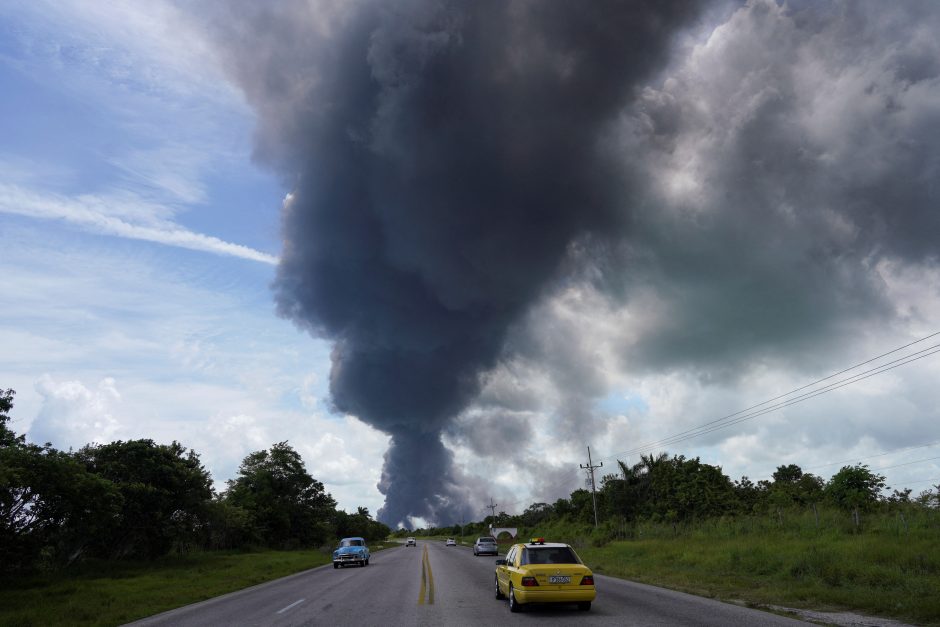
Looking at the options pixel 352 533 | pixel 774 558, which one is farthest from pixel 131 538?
pixel 352 533

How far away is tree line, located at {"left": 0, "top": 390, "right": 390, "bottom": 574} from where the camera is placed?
79.6 ft

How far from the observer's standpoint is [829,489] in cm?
3450

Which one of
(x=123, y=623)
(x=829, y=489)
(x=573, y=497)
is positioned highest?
(x=573, y=497)

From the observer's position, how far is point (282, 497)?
7344 cm

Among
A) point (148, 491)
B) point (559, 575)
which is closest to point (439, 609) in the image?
point (559, 575)

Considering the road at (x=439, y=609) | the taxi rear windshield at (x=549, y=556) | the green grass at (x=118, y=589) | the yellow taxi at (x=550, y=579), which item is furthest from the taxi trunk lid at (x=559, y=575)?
the green grass at (x=118, y=589)

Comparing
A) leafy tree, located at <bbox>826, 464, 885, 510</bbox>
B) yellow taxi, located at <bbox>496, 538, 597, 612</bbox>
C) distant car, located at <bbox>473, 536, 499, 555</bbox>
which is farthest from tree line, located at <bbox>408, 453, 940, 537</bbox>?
yellow taxi, located at <bbox>496, 538, 597, 612</bbox>

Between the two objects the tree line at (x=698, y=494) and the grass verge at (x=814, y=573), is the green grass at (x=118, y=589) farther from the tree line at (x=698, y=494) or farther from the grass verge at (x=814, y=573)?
the tree line at (x=698, y=494)

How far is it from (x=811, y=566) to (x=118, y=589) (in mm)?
24826

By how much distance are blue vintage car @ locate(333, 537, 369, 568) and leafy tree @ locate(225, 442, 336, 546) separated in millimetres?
31721

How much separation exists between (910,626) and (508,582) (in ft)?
25.3

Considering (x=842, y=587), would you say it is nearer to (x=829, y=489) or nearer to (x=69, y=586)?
(x=829, y=489)

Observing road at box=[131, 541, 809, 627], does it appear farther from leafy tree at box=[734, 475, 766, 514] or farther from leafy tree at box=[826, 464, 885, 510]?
leafy tree at box=[734, 475, 766, 514]

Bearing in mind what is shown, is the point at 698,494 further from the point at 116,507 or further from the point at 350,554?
the point at 116,507
